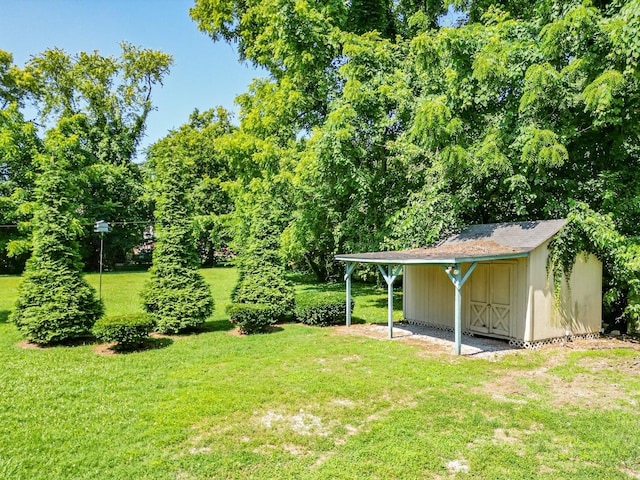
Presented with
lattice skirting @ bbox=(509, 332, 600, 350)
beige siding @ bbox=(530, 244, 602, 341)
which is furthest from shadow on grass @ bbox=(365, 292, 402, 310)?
beige siding @ bbox=(530, 244, 602, 341)

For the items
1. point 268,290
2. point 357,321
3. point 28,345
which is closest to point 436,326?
point 357,321

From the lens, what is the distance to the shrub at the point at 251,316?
35.5ft

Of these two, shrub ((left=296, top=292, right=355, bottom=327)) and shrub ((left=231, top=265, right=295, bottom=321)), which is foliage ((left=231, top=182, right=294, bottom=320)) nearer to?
shrub ((left=231, top=265, right=295, bottom=321))

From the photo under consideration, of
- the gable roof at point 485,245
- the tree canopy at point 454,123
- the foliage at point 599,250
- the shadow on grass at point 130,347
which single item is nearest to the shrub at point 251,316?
the shadow on grass at point 130,347

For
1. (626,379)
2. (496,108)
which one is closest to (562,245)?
(626,379)

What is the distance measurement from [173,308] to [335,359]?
182 inches

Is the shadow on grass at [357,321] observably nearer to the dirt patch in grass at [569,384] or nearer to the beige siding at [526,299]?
the beige siding at [526,299]

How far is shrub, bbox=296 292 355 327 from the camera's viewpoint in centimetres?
1231

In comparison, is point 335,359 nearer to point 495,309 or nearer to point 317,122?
point 495,309

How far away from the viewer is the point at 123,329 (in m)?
8.91

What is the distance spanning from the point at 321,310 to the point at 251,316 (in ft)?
7.51

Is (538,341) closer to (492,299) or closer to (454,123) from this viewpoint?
(492,299)

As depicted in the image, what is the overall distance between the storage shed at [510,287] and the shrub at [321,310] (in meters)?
1.71

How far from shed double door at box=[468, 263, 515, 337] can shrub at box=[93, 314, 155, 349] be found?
304 inches
